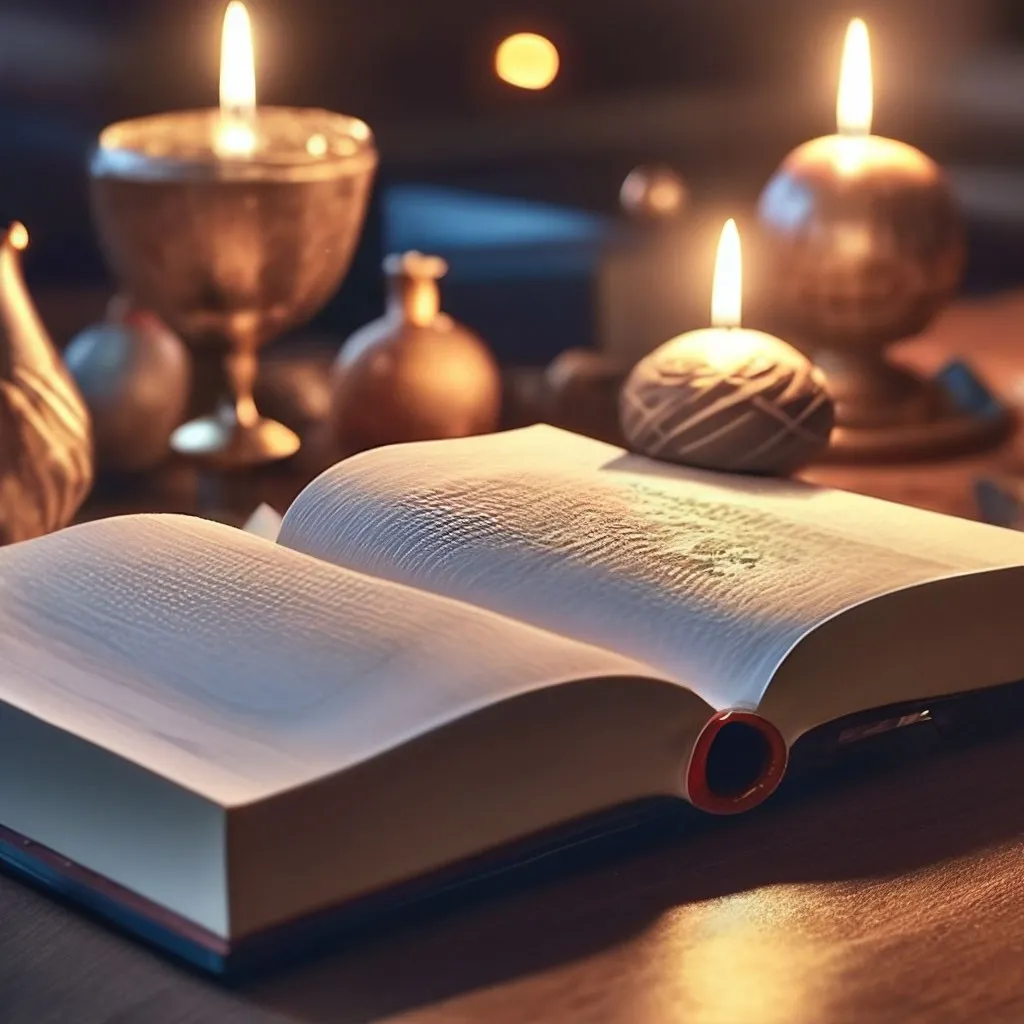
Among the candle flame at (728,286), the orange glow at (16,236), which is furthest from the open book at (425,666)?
the orange glow at (16,236)

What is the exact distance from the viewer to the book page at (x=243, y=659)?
0.59 meters

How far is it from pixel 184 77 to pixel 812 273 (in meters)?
0.82

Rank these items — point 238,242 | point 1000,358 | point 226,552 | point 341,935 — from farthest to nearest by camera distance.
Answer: point 1000,358 < point 238,242 < point 226,552 < point 341,935

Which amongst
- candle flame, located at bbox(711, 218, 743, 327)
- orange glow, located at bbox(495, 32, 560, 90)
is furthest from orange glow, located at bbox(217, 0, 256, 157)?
orange glow, located at bbox(495, 32, 560, 90)

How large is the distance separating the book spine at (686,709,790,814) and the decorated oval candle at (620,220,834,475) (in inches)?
8.7

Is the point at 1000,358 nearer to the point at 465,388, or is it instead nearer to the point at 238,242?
the point at 465,388

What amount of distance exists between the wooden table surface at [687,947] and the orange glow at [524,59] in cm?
137

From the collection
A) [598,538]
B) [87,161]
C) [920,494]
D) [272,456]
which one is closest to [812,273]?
[920,494]

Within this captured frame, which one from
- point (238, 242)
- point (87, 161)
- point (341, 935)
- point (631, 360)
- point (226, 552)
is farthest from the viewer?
point (87, 161)

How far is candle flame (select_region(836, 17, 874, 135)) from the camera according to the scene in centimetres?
126

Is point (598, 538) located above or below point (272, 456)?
above

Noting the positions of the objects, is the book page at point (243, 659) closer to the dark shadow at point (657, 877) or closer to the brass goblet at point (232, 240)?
the dark shadow at point (657, 877)

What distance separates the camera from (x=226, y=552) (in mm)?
733

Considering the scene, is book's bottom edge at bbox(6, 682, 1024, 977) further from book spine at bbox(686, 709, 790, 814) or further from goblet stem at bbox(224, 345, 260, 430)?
goblet stem at bbox(224, 345, 260, 430)
